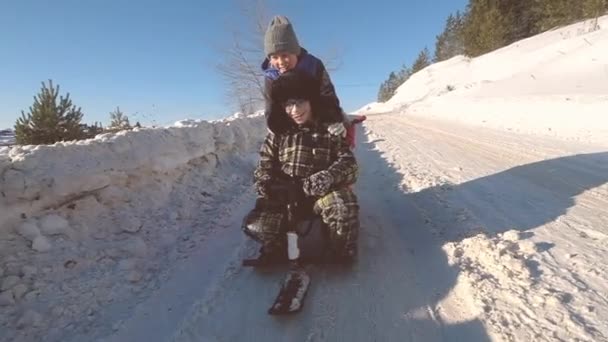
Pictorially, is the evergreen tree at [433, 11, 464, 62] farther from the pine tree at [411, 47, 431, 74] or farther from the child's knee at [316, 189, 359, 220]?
the child's knee at [316, 189, 359, 220]

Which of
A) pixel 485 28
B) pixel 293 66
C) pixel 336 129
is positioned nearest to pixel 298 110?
pixel 336 129

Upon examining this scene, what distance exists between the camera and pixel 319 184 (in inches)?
105

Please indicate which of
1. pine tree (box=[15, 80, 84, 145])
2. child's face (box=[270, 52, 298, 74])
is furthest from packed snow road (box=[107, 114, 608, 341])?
pine tree (box=[15, 80, 84, 145])

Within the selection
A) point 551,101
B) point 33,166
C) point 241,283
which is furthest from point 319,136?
point 551,101

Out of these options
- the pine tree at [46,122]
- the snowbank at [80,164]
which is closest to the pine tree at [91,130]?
the pine tree at [46,122]

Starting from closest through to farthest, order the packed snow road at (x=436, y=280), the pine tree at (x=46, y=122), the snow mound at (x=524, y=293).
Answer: the snow mound at (x=524, y=293), the packed snow road at (x=436, y=280), the pine tree at (x=46, y=122)

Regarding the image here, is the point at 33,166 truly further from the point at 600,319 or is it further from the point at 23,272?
the point at 600,319

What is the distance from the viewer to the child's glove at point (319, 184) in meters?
2.67

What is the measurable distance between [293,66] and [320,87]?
11.0 inches

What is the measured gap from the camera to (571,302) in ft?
6.23

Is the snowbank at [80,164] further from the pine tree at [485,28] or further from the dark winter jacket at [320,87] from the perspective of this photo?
the pine tree at [485,28]

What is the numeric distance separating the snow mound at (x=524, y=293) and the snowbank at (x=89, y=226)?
2.07 metres

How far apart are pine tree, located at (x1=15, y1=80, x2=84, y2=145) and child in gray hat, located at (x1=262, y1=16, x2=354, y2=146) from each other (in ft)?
14.4

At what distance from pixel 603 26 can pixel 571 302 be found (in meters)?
30.6
